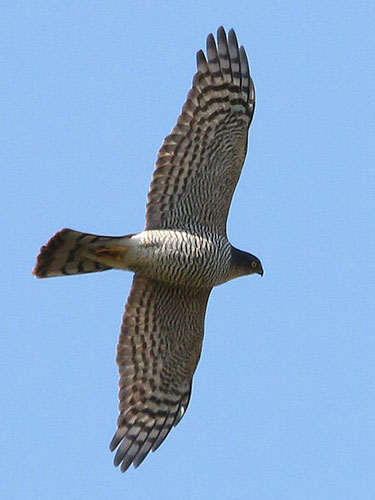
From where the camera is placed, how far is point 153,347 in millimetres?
13227

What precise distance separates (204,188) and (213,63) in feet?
4.12

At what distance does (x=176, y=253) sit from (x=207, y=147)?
1.11 metres

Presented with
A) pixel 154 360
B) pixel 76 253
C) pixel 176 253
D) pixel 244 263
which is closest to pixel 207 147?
pixel 176 253

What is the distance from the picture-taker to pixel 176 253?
12.5m

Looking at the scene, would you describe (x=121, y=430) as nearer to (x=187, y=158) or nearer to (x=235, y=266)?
(x=235, y=266)

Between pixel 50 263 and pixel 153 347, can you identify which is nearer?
pixel 50 263

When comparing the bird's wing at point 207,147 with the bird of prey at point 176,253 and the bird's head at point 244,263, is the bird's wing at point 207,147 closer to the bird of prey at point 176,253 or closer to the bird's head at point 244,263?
the bird of prey at point 176,253

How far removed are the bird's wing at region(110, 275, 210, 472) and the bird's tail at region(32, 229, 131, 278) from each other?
569 millimetres

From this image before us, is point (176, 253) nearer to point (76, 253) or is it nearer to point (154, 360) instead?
point (76, 253)

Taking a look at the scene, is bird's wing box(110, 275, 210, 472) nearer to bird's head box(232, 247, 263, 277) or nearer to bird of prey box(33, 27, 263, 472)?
bird of prey box(33, 27, 263, 472)

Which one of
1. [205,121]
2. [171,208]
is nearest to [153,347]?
[171,208]

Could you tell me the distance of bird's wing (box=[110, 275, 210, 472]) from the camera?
42.7ft

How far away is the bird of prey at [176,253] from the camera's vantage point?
12.5m

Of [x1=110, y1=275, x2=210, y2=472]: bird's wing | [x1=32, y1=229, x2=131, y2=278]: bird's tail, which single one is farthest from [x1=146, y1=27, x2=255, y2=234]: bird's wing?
[x1=110, y1=275, x2=210, y2=472]: bird's wing
